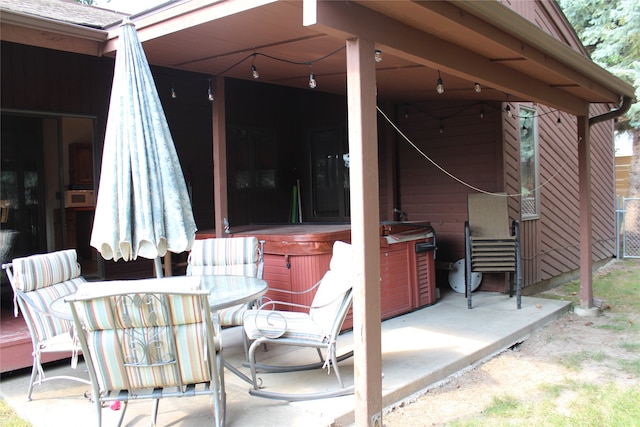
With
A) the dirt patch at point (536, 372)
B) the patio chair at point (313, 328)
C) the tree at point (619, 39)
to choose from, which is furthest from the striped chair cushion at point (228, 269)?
the tree at point (619, 39)

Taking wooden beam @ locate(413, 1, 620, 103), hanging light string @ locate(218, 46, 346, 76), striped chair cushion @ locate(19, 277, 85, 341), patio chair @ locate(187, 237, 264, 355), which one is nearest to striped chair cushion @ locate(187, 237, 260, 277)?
patio chair @ locate(187, 237, 264, 355)

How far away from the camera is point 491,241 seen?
5.62 meters

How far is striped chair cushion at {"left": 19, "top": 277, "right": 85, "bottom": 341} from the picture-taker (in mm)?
3143

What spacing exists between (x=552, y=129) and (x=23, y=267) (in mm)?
7635

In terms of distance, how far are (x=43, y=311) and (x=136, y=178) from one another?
1.17 m

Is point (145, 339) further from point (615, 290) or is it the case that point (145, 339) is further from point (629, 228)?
point (629, 228)

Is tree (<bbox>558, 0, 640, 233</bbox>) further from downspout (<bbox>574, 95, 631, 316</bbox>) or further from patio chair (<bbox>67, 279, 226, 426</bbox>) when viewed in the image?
patio chair (<bbox>67, 279, 226, 426</bbox>)

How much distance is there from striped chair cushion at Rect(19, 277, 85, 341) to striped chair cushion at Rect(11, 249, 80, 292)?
0.05m

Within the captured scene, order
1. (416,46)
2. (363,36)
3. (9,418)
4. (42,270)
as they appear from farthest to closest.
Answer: (42,270) → (416,46) → (9,418) → (363,36)

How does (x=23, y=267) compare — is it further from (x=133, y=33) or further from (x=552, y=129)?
(x=552, y=129)

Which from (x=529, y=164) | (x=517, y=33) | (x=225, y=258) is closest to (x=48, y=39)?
(x=225, y=258)

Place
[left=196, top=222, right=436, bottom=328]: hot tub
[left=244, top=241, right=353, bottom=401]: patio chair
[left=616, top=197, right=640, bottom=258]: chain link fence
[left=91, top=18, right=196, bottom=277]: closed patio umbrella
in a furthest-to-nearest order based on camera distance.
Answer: [left=616, top=197, right=640, bottom=258]: chain link fence < [left=196, top=222, right=436, bottom=328]: hot tub < [left=244, top=241, right=353, bottom=401]: patio chair < [left=91, top=18, right=196, bottom=277]: closed patio umbrella

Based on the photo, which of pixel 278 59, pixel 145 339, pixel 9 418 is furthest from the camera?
pixel 278 59

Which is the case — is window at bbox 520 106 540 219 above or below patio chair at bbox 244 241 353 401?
above
